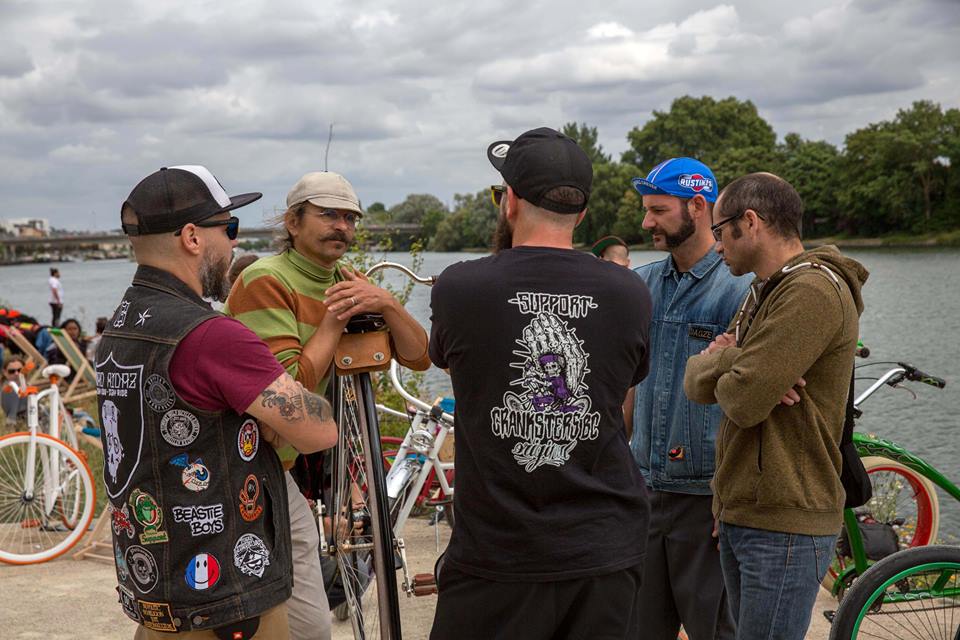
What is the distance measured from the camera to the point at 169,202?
2.38 metres

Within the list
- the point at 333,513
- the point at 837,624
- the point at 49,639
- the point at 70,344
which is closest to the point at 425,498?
the point at 49,639

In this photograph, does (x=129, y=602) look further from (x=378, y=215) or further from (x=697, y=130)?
(x=697, y=130)

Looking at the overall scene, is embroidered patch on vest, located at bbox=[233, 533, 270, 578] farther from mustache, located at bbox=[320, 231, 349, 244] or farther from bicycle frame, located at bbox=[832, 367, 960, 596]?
bicycle frame, located at bbox=[832, 367, 960, 596]

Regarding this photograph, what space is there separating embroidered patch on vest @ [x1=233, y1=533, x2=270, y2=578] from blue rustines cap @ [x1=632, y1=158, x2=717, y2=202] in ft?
6.65

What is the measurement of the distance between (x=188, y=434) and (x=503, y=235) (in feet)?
3.17

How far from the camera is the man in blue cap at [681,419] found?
11.3 feet

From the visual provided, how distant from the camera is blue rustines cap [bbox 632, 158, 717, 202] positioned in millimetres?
3553

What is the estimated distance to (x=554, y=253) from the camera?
2285 mm

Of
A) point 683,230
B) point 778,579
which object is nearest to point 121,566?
point 778,579

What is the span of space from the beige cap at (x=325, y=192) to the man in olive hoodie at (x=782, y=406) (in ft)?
4.37

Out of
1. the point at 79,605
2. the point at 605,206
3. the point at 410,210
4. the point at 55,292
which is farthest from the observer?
the point at 605,206

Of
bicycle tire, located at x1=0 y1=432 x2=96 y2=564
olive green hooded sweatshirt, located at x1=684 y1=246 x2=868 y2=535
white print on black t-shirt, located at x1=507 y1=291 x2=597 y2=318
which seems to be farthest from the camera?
bicycle tire, located at x1=0 y1=432 x2=96 y2=564

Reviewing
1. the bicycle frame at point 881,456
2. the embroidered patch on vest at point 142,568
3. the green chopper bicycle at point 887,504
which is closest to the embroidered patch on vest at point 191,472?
the embroidered patch on vest at point 142,568

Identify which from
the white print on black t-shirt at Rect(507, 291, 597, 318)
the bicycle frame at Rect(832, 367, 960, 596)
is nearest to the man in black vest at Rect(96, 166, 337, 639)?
the white print on black t-shirt at Rect(507, 291, 597, 318)
